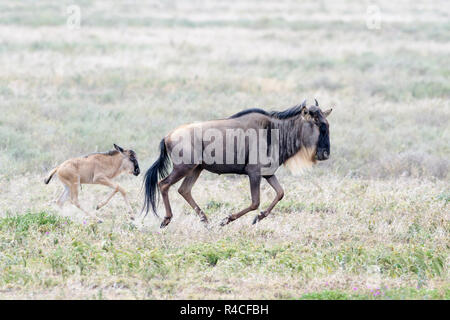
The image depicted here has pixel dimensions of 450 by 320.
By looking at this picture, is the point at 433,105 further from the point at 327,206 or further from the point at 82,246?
the point at 82,246

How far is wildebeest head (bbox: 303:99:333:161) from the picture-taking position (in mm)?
8695

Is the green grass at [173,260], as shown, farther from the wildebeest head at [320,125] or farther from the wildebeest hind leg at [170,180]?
the wildebeest head at [320,125]

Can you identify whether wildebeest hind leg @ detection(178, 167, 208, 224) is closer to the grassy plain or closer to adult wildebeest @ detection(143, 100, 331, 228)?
adult wildebeest @ detection(143, 100, 331, 228)

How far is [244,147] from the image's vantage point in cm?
857

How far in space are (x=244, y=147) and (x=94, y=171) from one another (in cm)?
217

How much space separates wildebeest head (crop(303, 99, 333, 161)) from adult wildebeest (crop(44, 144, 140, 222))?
2.43 meters

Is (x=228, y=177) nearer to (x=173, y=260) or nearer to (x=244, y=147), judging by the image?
(x=244, y=147)

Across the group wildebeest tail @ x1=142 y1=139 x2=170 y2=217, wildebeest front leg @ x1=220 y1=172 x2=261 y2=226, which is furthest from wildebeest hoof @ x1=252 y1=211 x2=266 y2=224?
wildebeest tail @ x1=142 y1=139 x2=170 y2=217

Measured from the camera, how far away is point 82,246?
7.09 metres

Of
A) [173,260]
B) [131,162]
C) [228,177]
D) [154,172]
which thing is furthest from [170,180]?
[228,177]

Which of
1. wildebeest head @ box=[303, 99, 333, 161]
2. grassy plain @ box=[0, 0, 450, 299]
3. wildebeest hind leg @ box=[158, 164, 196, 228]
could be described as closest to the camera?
grassy plain @ box=[0, 0, 450, 299]

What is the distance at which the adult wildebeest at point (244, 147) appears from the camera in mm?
8547

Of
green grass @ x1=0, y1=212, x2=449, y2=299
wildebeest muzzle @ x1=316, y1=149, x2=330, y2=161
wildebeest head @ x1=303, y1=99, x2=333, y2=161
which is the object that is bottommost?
green grass @ x1=0, y1=212, x2=449, y2=299

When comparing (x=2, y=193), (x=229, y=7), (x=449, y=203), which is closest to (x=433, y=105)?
(x=449, y=203)
